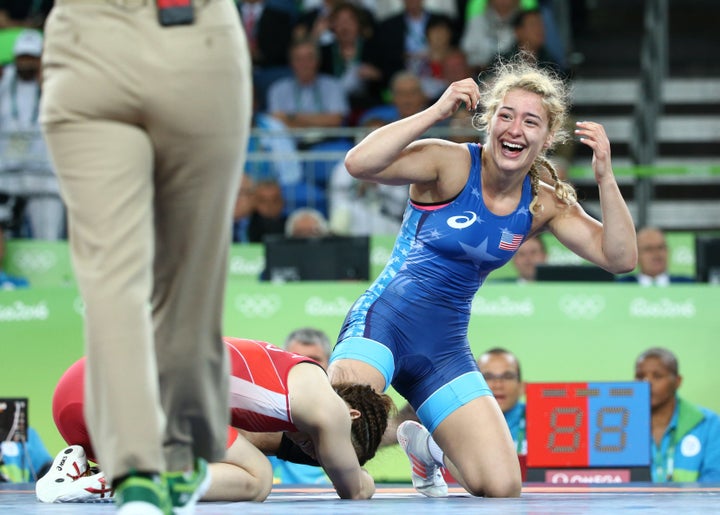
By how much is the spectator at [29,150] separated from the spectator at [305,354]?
3.62 meters

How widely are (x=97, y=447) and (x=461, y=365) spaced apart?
2.57 m

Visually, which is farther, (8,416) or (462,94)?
(8,416)

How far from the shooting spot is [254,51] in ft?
38.1

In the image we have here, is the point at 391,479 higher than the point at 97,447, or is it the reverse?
the point at 97,447

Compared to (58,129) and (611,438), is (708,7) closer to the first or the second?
(611,438)

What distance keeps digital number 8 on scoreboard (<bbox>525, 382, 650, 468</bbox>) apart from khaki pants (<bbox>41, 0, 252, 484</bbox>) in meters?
3.45

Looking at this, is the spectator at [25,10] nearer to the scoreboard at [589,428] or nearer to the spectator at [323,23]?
the spectator at [323,23]

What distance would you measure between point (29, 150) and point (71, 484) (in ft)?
19.7

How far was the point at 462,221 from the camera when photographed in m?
4.76

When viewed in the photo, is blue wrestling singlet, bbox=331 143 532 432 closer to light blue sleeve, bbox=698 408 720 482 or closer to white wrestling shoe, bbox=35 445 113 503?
white wrestling shoe, bbox=35 445 113 503

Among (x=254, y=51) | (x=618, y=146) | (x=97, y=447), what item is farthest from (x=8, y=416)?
(x=618, y=146)

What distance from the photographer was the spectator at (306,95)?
35.5 ft

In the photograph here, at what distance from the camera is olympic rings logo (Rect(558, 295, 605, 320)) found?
7293mm

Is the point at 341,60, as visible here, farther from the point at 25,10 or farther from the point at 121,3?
the point at 121,3
